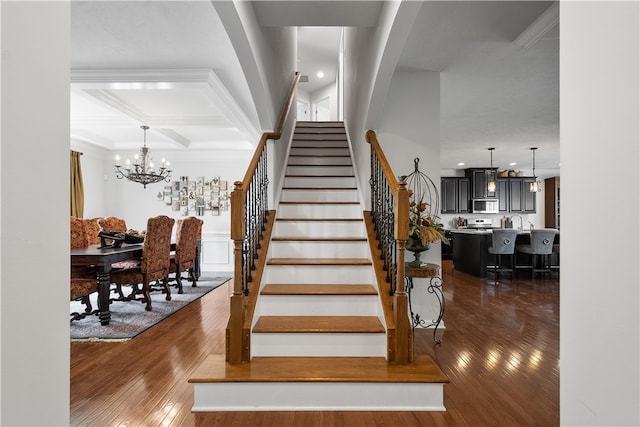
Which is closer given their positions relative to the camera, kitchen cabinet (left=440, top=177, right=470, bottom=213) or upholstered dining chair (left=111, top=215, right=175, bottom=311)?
upholstered dining chair (left=111, top=215, right=175, bottom=311)

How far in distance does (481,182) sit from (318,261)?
28.7 ft

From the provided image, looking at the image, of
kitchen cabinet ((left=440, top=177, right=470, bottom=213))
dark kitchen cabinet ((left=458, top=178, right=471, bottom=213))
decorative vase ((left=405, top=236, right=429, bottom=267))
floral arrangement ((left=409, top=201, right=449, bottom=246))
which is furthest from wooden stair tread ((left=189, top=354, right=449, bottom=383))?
dark kitchen cabinet ((left=458, top=178, right=471, bottom=213))

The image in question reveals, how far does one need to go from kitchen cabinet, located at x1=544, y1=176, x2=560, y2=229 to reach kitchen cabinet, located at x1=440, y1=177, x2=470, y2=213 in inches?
101

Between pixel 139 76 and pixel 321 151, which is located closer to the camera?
pixel 139 76

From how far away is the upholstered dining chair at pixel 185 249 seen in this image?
16.8 ft

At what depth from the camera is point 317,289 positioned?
8.77ft

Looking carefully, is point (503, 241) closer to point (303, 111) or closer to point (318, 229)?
point (318, 229)

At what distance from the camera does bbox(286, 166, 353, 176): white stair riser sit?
444cm

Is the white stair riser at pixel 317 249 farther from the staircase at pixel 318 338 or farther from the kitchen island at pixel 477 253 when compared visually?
the kitchen island at pixel 477 253

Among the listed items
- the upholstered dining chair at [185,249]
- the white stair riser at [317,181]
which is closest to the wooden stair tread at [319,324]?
the white stair riser at [317,181]

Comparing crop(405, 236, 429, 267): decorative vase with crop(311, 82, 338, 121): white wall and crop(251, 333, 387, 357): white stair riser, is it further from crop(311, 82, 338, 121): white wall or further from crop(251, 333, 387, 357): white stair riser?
crop(311, 82, 338, 121): white wall
